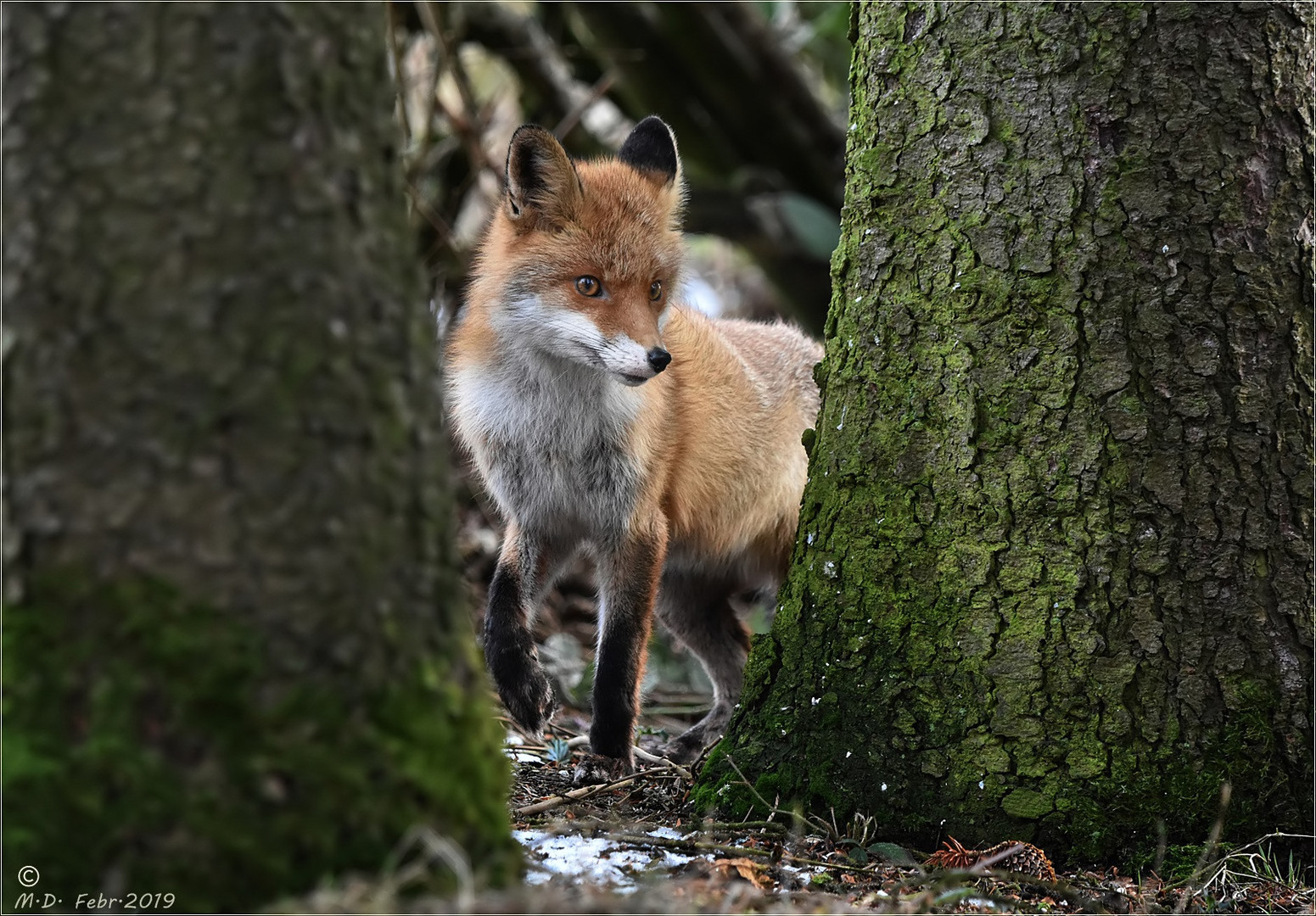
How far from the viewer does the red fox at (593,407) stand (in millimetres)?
4129

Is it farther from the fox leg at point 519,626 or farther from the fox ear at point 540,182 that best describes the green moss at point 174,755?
the fox ear at point 540,182

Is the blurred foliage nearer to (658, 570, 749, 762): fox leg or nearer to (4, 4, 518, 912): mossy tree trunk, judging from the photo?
(658, 570, 749, 762): fox leg

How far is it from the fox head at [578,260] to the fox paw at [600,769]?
134cm

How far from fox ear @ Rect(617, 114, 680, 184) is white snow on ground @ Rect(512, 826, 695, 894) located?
276cm

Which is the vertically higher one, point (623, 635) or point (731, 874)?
point (623, 635)

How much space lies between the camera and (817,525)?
11.3 feet

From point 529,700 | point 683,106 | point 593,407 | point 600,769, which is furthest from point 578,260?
point 683,106

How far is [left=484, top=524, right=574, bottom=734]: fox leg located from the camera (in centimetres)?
416

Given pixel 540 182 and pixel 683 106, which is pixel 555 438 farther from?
pixel 683 106

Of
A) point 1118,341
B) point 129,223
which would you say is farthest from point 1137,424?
point 129,223

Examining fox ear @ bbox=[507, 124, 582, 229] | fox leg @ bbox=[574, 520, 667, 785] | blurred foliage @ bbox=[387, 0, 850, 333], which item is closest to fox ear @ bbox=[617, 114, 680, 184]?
fox ear @ bbox=[507, 124, 582, 229]

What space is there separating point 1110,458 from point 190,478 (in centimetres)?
231

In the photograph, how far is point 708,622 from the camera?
5.32m

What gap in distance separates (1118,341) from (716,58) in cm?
648
